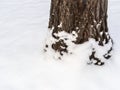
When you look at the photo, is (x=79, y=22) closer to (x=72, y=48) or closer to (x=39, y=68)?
(x=72, y=48)

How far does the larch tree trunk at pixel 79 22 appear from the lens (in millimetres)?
2170

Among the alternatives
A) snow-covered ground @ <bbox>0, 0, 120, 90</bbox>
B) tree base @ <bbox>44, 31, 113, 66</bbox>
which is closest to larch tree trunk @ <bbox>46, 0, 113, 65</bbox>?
tree base @ <bbox>44, 31, 113, 66</bbox>

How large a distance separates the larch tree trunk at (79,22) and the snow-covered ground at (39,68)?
11 cm

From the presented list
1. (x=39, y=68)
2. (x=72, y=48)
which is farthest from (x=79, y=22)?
(x=39, y=68)

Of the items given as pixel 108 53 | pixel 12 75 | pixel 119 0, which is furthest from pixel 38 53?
pixel 119 0

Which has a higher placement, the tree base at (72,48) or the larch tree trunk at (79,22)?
the larch tree trunk at (79,22)

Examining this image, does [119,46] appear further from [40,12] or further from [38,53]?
[40,12]

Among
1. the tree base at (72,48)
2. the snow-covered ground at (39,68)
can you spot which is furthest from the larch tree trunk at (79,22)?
the snow-covered ground at (39,68)

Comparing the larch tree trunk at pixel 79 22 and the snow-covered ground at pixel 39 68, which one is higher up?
the larch tree trunk at pixel 79 22

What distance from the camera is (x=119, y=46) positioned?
258 cm

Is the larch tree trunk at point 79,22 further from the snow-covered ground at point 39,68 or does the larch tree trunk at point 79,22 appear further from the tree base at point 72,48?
the snow-covered ground at point 39,68

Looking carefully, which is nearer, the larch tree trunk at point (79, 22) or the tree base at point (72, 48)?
the larch tree trunk at point (79, 22)

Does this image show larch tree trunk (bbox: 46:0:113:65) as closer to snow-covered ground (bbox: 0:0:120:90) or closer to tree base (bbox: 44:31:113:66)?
tree base (bbox: 44:31:113:66)

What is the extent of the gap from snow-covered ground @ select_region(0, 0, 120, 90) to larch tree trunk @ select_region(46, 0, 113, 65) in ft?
0.37
